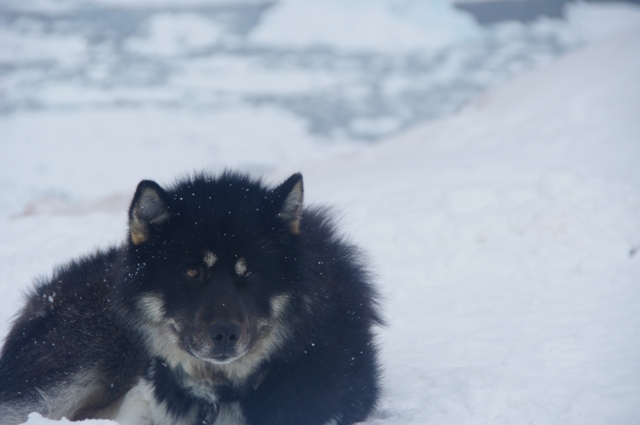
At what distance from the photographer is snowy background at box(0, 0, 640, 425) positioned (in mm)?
4070

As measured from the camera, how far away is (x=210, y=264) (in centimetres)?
302

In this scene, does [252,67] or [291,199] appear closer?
[291,199]

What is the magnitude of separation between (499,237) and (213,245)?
3.61 m

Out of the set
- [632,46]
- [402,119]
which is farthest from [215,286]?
[402,119]

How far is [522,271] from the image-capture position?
17.6ft

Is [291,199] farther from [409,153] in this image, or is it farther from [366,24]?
[366,24]

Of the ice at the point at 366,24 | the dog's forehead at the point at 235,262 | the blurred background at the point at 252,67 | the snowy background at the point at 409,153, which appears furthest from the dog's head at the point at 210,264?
the ice at the point at 366,24

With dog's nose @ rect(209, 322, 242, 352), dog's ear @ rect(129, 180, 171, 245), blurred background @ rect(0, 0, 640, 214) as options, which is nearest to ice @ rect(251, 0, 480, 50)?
blurred background @ rect(0, 0, 640, 214)

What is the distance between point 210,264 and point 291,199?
0.57 meters

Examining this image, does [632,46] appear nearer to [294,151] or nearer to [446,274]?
[446,274]

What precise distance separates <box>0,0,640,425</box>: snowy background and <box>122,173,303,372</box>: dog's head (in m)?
0.73

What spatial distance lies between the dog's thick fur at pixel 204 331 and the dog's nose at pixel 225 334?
1 cm

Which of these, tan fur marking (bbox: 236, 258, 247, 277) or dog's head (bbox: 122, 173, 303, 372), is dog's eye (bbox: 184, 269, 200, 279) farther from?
tan fur marking (bbox: 236, 258, 247, 277)

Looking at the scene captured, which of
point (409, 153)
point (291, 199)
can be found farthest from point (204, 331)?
point (409, 153)
